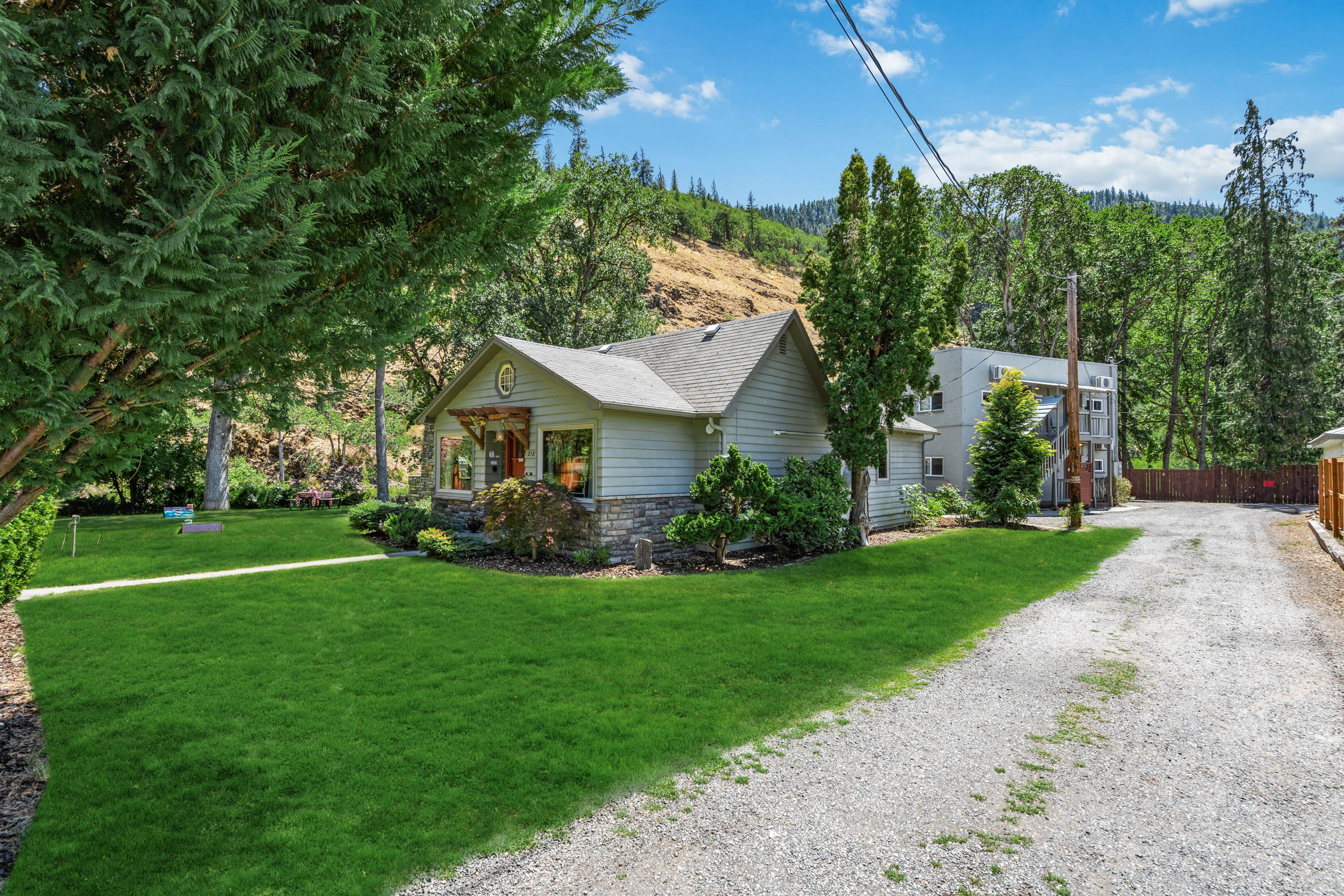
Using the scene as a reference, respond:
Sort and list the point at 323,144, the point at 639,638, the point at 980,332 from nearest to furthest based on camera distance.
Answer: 1. the point at 323,144
2. the point at 639,638
3. the point at 980,332

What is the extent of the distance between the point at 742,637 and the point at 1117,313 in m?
39.1

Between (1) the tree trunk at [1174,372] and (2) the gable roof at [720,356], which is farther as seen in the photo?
(1) the tree trunk at [1174,372]

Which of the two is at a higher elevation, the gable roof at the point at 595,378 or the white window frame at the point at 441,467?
the gable roof at the point at 595,378

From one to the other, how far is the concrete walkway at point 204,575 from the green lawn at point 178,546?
0.24 meters

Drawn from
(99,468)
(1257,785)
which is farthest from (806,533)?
(99,468)

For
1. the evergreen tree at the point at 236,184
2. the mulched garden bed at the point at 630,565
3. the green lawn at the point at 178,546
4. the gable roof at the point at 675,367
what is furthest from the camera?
the gable roof at the point at 675,367

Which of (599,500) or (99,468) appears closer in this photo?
(99,468)

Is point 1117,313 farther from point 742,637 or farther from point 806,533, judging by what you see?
point 742,637

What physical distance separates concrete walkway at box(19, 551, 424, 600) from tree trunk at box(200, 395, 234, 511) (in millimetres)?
10335

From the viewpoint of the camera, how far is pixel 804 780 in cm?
413

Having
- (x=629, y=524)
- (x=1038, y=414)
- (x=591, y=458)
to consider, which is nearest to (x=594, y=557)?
(x=629, y=524)

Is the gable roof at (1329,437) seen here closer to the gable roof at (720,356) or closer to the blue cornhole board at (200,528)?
the gable roof at (720,356)

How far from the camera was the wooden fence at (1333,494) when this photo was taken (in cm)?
1372

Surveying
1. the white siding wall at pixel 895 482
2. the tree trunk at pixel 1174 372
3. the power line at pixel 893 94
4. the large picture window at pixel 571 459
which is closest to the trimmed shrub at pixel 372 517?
the large picture window at pixel 571 459
